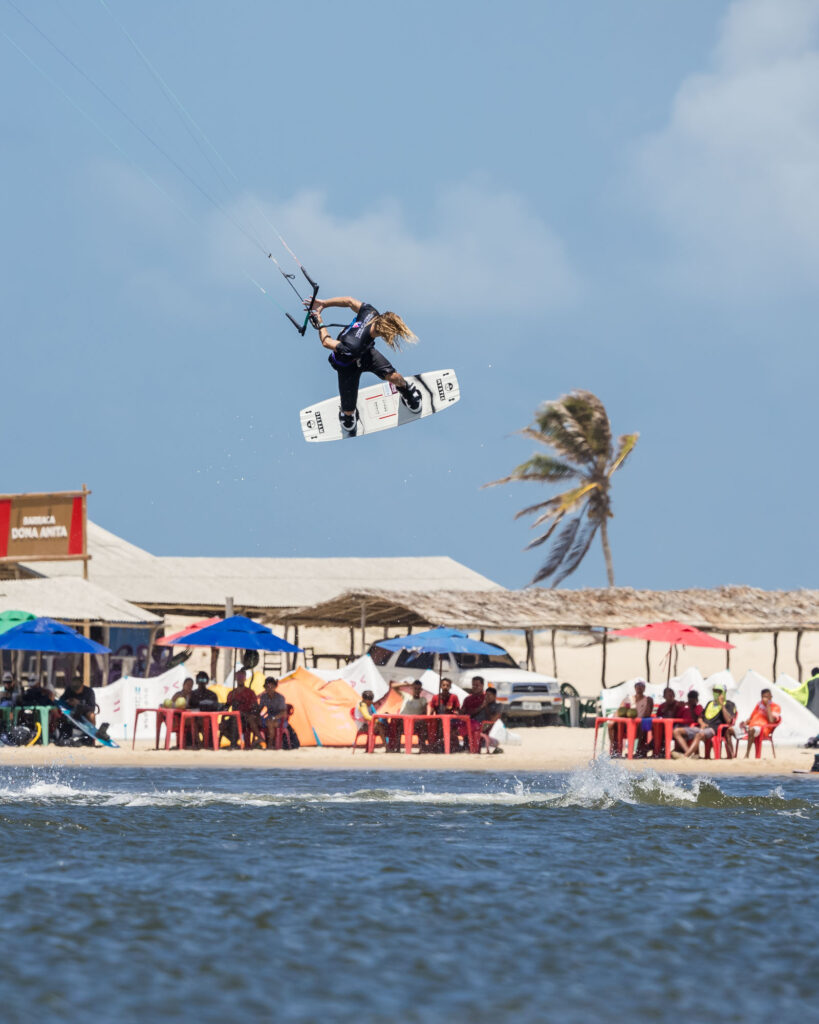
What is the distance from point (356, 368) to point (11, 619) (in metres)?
11.1

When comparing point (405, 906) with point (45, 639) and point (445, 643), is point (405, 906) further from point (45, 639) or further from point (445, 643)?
point (445, 643)

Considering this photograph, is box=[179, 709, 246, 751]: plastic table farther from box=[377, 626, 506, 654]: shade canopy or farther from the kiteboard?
box=[377, 626, 506, 654]: shade canopy

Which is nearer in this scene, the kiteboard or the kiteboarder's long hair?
the kiteboarder's long hair

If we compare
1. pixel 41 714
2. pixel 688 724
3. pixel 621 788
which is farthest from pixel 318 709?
pixel 621 788

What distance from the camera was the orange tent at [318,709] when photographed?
Answer: 21.7 meters

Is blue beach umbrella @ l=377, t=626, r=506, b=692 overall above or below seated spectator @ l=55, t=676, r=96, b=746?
above

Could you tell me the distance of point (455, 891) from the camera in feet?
30.7

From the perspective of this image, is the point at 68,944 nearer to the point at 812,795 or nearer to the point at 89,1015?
the point at 89,1015

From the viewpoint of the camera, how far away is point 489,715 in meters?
20.5

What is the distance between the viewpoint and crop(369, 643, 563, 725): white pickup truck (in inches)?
1074

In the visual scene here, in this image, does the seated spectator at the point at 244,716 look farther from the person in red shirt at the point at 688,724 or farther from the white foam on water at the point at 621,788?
the person in red shirt at the point at 688,724

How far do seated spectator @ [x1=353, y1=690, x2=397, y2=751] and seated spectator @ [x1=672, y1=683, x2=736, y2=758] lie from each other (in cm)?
422

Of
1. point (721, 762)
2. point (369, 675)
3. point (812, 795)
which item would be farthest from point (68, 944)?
point (369, 675)

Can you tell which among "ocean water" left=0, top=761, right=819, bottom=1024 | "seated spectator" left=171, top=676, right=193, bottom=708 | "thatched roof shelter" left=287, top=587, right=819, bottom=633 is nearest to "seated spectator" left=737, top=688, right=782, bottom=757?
"ocean water" left=0, top=761, right=819, bottom=1024
